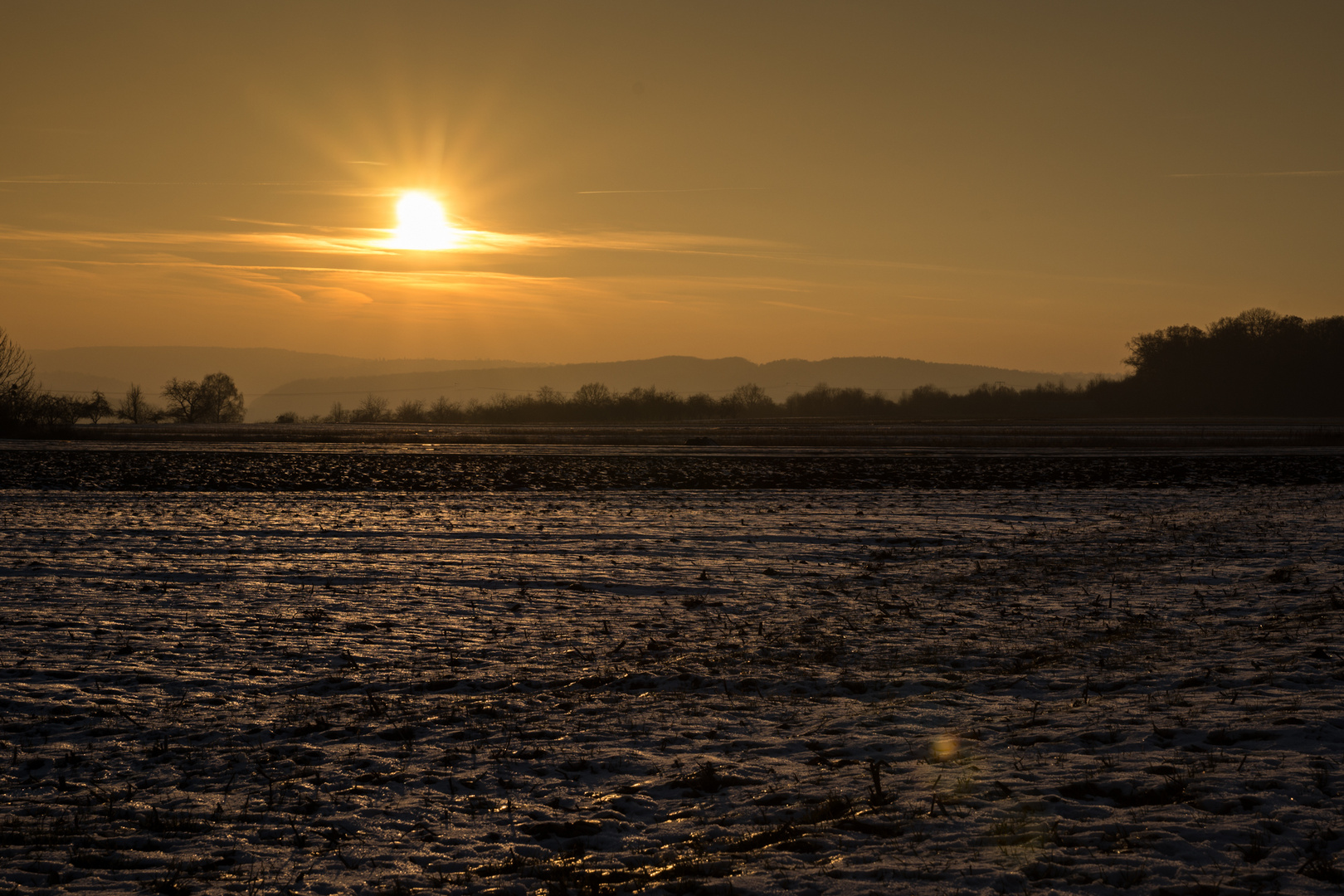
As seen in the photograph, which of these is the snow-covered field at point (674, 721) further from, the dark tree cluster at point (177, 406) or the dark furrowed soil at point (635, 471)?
the dark tree cluster at point (177, 406)

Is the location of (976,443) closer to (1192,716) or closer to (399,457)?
(399,457)

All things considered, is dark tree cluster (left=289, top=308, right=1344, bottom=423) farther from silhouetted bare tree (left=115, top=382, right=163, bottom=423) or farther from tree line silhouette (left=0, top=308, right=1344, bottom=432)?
silhouetted bare tree (left=115, top=382, right=163, bottom=423)

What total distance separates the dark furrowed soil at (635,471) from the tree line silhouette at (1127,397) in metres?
87.1

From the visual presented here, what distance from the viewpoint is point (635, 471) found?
4181 centimetres

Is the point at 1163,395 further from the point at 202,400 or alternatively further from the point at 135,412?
the point at 135,412

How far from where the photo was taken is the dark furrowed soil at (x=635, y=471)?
35.4 meters

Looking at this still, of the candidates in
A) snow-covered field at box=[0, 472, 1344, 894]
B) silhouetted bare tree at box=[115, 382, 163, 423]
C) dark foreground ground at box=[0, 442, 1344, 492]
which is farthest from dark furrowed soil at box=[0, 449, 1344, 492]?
silhouetted bare tree at box=[115, 382, 163, 423]

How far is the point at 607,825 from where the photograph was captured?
21.7ft

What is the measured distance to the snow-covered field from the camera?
19.7 ft

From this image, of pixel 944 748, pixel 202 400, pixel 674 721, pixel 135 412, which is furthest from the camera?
pixel 202 400

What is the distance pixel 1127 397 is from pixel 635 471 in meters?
128

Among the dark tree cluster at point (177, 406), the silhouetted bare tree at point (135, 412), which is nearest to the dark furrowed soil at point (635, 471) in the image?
the dark tree cluster at point (177, 406)

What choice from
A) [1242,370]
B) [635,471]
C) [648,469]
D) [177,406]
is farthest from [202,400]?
[1242,370]

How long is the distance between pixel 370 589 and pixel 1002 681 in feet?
33.4
